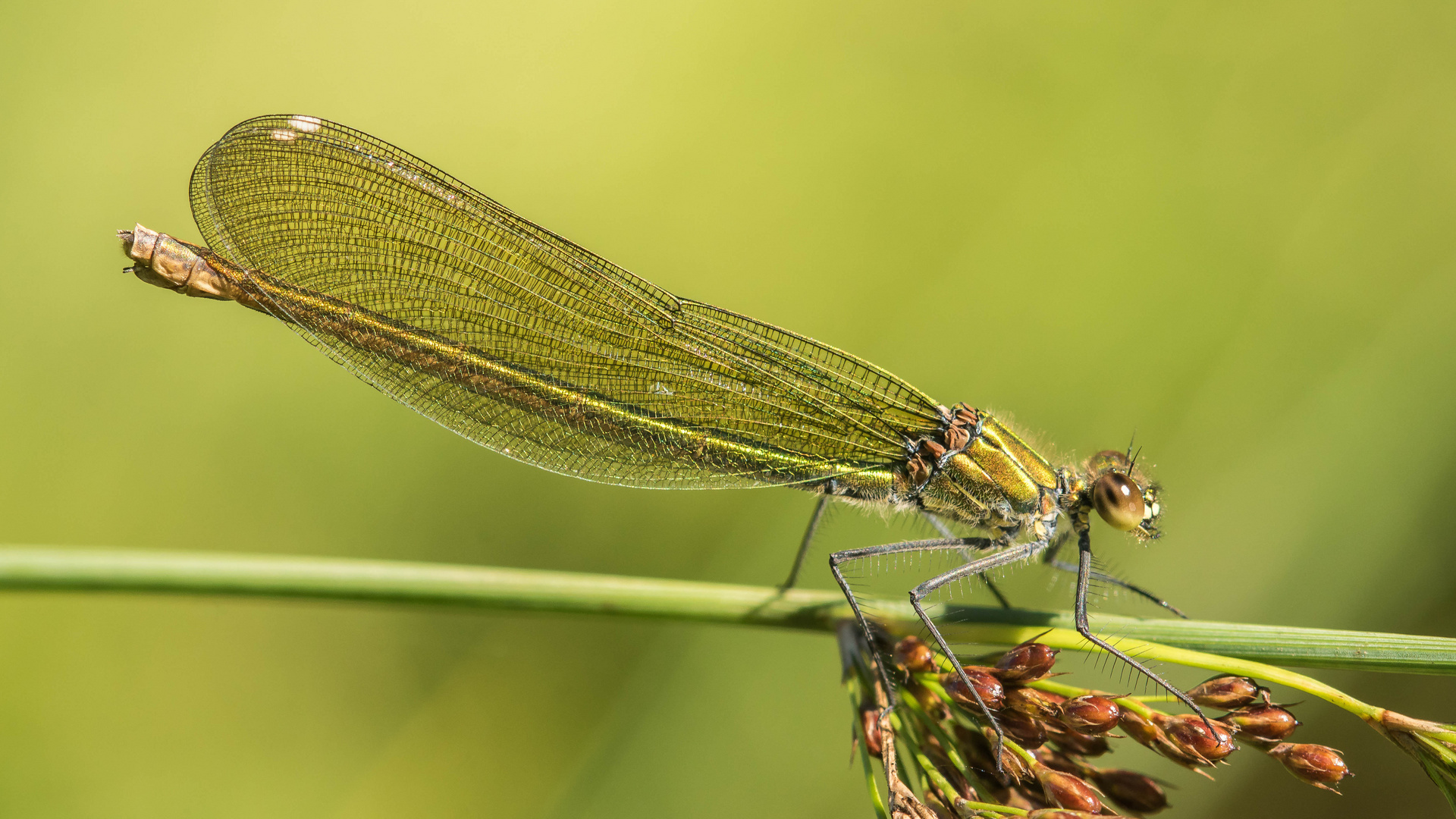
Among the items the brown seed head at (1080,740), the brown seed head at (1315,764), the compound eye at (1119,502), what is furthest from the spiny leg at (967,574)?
the brown seed head at (1315,764)

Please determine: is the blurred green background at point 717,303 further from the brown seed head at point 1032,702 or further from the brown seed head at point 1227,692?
the brown seed head at point 1032,702

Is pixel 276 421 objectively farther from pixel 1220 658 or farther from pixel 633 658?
pixel 1220 658

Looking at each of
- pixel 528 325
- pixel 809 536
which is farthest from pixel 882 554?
pixel 528 325

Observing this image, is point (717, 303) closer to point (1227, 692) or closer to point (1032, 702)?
point (1032, 702)

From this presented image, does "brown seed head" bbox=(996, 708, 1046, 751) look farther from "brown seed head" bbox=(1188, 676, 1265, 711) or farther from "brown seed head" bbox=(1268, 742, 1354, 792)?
"brown seed head" bbox=(1268, 742, 1354, 792)

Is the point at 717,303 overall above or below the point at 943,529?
above

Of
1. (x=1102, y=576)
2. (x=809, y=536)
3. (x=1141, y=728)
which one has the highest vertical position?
(x=1102, y=576)

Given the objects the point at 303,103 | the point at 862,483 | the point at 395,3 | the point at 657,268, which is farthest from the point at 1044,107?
the point at 303,103
